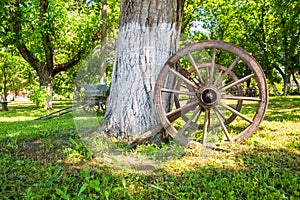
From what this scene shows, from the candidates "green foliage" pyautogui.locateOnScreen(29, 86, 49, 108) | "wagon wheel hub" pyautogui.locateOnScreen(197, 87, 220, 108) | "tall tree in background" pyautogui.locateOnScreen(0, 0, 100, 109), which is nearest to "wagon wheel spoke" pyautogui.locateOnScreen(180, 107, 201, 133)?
"wagon wheel hub" pyautogui.locateOnScreen(197, 87, 220, 108)

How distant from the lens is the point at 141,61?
387 centimetres

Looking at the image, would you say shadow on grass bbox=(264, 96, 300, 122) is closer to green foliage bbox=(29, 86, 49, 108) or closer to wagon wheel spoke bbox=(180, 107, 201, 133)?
wagon wheel spoke bbox=(180, 107, 201, 133)

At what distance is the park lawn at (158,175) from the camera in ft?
7.89

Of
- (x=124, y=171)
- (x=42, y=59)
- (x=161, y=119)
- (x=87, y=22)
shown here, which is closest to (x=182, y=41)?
(x=161, y=119)

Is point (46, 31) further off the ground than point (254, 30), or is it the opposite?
point (254, 30)

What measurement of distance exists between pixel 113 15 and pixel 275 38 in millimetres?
14870

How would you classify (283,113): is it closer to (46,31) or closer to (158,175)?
(158,175)

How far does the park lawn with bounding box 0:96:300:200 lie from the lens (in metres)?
2.41

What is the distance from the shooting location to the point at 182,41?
4371 millimetres

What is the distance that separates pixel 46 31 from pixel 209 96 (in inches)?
407

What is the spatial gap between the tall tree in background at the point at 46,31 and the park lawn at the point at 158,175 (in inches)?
366

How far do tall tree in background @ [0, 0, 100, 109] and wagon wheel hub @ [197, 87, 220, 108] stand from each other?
32.8 feet

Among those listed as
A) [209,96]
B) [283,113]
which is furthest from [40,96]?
[209,96]

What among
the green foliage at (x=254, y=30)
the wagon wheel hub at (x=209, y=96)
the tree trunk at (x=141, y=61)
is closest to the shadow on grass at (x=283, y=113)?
the wagon wheel hub at (x=209, y=96)
